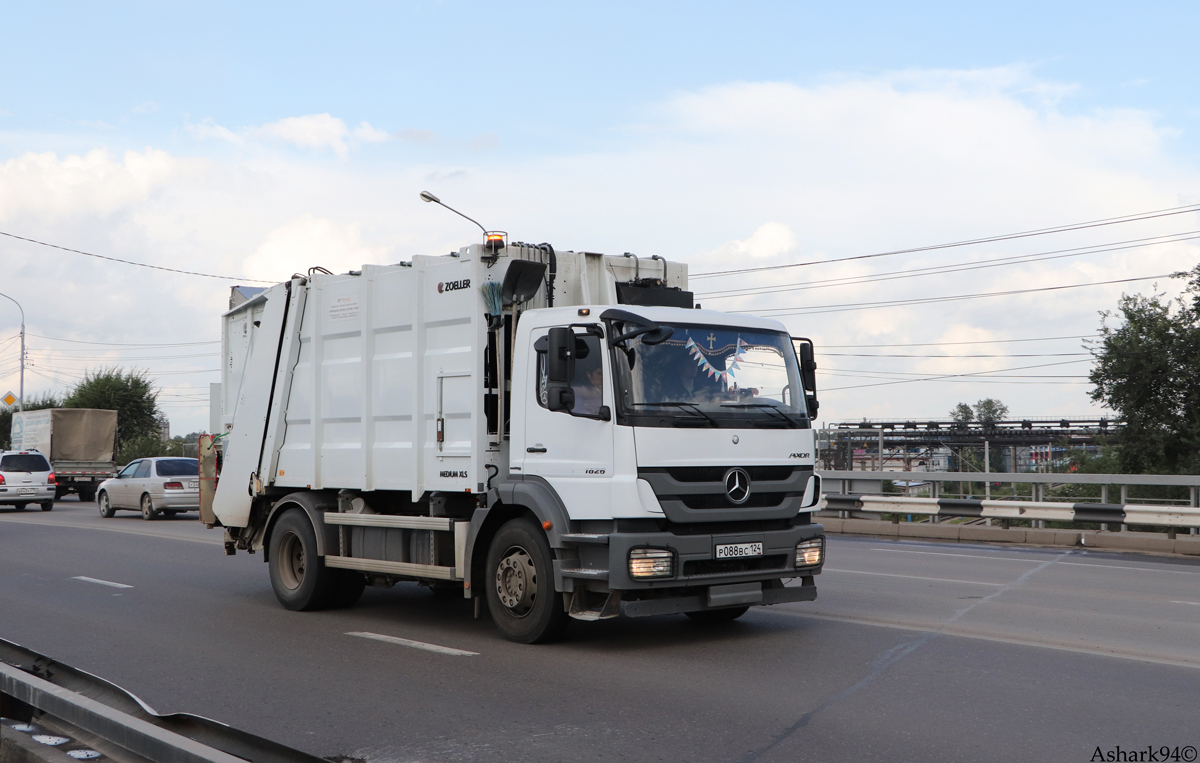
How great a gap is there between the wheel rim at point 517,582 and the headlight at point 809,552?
2.14 m

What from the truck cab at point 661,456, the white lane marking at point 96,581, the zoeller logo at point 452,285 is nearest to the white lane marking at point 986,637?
the truck cab at point 661,456

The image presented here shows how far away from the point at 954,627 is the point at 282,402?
6.75m

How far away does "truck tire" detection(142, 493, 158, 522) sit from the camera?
1057 inches

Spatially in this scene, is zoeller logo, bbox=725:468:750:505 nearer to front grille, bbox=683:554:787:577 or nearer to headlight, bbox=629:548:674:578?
front grille, bbox=683:554:787:577

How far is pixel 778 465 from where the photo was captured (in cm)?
847

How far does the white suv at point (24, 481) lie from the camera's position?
31.6 meters

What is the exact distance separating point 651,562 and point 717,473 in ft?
2.84

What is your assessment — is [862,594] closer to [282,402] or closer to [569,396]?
[569,396]

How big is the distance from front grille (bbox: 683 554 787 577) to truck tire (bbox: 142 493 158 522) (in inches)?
874

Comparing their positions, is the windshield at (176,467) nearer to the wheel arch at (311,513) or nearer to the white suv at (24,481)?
the white suv at (24,481)

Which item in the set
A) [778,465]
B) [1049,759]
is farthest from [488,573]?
[1049,759]

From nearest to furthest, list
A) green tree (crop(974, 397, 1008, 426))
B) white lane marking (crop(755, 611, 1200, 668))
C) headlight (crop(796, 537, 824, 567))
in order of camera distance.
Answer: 1. white lane marking (crop(755, 611, 1200, 668))
2. headlight (crop(796, 537, 824, 567))
3. green tree (crop(974, 397, 1008, 426))

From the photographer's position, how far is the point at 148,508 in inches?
1062

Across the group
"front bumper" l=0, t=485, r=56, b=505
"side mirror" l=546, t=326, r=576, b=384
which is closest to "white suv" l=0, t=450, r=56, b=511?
"front bumper" l=0, t=485, r=56, b=505
